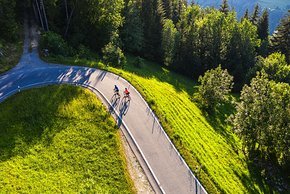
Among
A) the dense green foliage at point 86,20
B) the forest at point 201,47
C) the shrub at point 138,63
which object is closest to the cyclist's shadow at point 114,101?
the forest at point 201,47

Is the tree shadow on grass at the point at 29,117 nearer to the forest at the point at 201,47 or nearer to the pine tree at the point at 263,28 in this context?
the forest at the point at 201,47

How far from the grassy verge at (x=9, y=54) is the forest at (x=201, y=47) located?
141 centimetres

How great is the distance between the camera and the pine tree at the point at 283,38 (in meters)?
86.9

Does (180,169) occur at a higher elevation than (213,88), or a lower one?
lower

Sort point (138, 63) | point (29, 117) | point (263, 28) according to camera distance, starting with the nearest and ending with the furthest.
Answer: point (29, 117) → point (138, 63) → point (263, 28)

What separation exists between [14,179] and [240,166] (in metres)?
27.1

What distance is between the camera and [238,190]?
33.8m

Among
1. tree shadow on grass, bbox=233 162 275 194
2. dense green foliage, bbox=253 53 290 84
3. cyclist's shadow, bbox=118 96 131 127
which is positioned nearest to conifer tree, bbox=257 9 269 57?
dense green foliage, bbox=253 53 290 84

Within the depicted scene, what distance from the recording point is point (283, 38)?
88.2 metres

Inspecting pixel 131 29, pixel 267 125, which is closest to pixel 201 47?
pixel 131 29

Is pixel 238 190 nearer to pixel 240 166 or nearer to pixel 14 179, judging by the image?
pixel 240 166

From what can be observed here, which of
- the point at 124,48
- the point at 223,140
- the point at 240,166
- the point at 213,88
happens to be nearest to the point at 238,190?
the point at 240,166

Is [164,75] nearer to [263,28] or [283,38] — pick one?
[283,38]

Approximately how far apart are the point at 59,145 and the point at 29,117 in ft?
18.9
